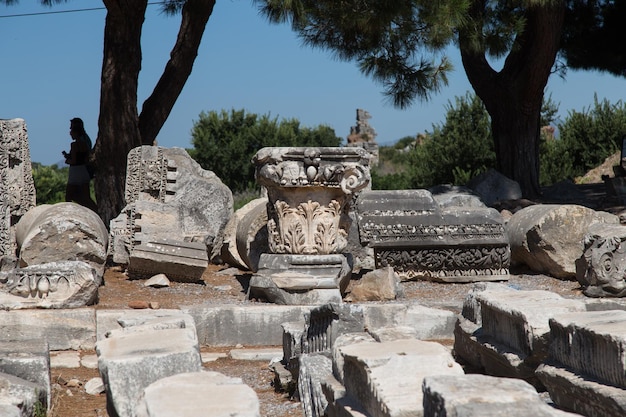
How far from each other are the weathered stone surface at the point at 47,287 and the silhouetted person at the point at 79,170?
462cm

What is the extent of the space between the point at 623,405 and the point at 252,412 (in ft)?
4.39

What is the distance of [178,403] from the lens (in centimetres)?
291

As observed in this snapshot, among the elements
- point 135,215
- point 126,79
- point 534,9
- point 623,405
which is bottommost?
point 623,405

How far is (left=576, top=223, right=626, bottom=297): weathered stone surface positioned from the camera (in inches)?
279

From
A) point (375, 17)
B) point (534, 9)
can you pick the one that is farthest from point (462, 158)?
point (375, 17)

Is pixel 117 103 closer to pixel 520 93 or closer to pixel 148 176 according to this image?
pixel 148 176

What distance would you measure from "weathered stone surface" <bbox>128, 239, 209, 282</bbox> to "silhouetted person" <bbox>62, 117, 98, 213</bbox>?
11.1 feet

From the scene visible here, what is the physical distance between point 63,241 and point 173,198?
1818mm

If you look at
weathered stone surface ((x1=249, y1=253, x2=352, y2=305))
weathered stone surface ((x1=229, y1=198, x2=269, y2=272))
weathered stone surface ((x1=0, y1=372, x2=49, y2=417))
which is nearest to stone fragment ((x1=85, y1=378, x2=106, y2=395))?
weathered stone surface ((x1=0, y1=372, x2=49, y2=417))

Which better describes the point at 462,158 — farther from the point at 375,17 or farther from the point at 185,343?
the point at 185,343

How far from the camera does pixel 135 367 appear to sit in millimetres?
3666

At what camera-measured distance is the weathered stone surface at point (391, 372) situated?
3.12 metres

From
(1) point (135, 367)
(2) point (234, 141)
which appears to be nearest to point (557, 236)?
(1) point (135, 367)

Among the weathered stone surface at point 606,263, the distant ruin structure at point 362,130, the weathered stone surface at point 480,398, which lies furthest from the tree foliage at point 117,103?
the distant ruin structure at point 362,130
